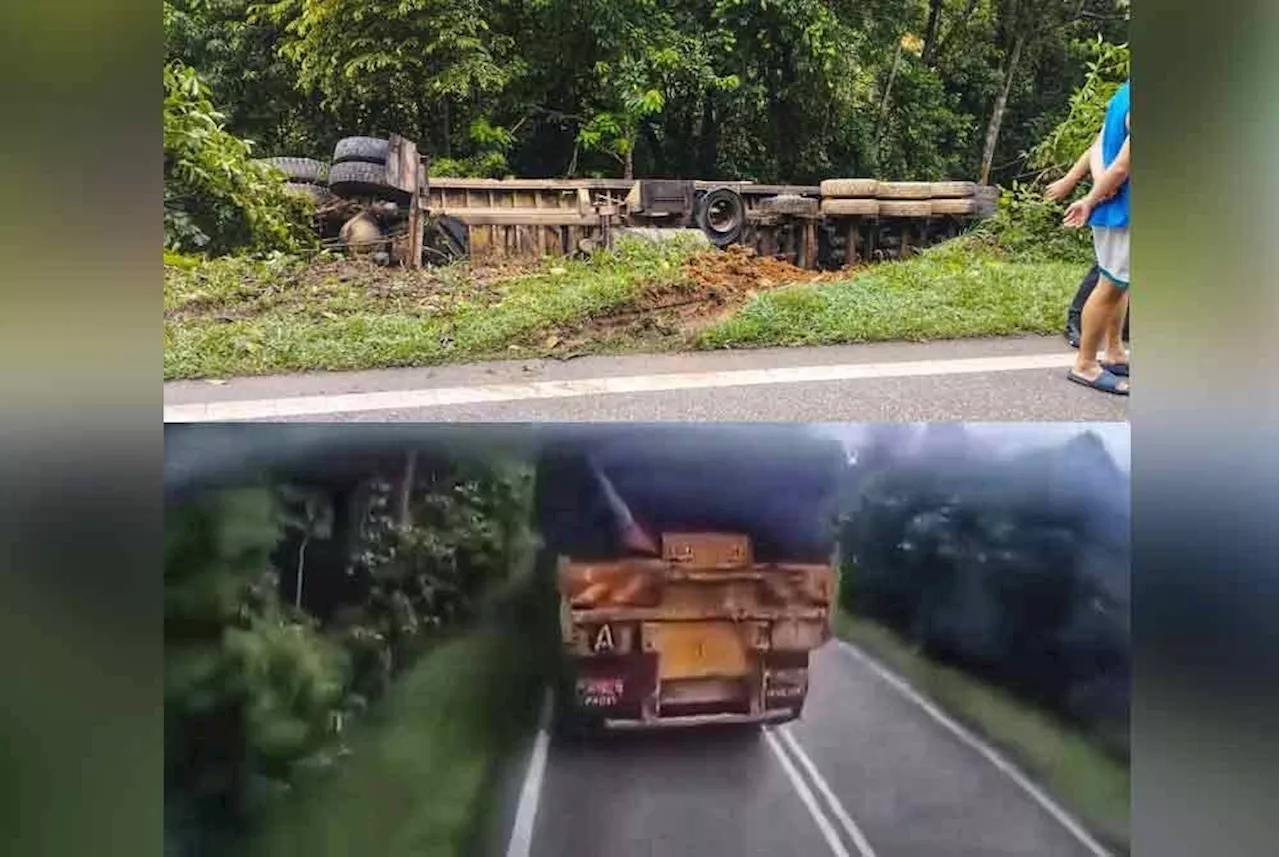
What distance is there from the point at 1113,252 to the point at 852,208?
71 centimetres

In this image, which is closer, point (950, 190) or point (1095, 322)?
point (1095, 322)

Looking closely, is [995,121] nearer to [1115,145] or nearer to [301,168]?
[1115,145]

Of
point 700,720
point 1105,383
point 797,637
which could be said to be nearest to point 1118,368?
point 1105,383

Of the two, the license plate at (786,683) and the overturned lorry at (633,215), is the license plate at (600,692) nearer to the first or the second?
the license plate at (786,683)

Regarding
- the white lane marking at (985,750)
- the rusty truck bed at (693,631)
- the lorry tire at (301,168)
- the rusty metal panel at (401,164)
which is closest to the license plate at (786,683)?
the rusty truck bed at (693,631)

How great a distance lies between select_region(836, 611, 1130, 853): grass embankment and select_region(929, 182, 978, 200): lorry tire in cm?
122

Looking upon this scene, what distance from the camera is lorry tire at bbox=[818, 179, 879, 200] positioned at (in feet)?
10.5

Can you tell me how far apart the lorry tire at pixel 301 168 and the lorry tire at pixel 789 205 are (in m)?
1.23

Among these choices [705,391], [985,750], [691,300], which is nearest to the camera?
[985,750]

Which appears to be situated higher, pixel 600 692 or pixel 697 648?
pixel 697 648

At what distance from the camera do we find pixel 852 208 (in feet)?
10.5
